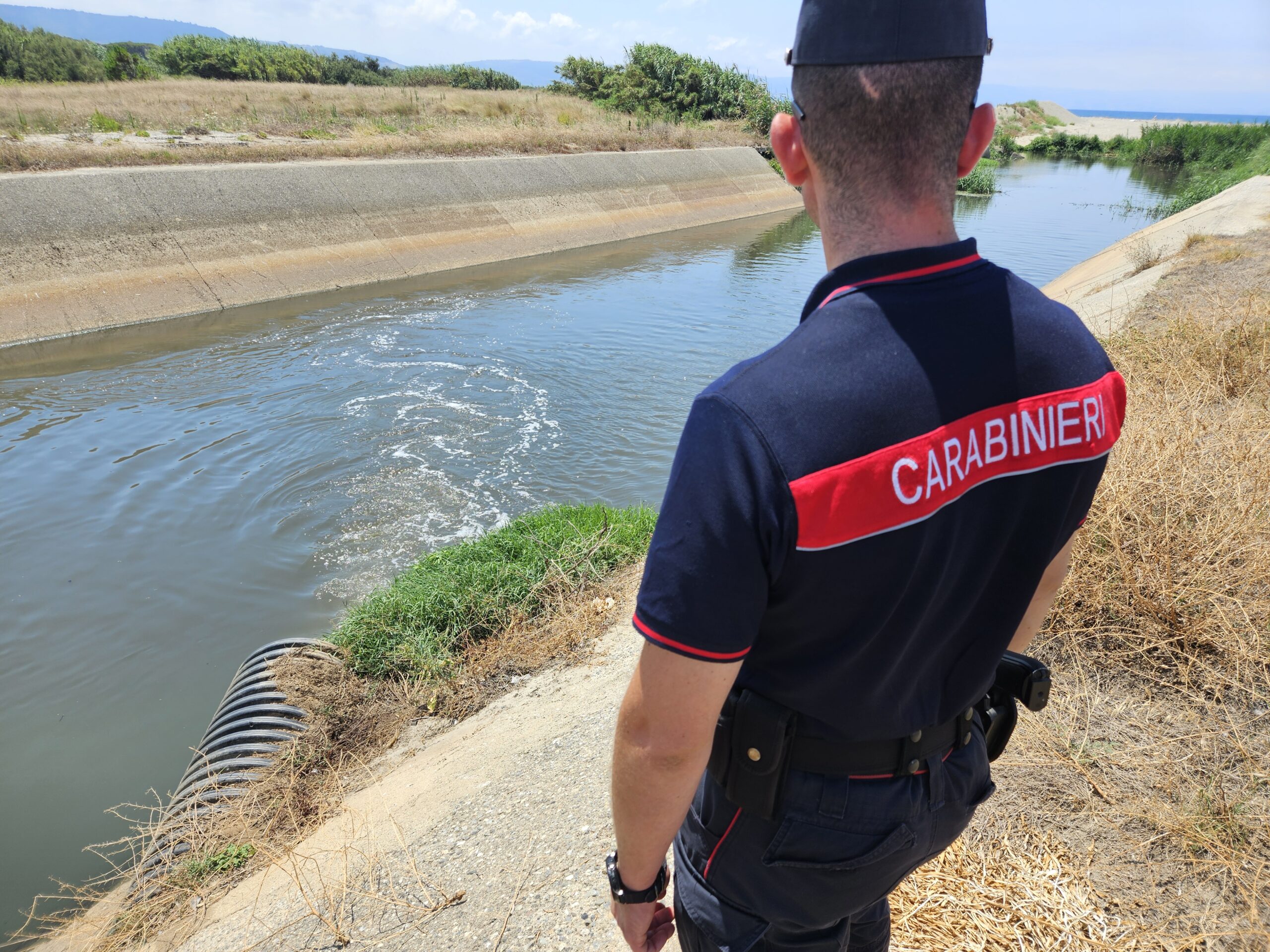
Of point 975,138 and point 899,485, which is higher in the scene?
point 975,138

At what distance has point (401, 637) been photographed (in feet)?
17.0

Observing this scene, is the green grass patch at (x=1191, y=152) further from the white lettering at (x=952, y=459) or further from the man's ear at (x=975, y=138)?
the white lettering at (x=952, y=459)

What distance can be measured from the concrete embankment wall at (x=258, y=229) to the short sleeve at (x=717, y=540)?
52.2 feet

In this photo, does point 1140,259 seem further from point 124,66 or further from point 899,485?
point 124,66

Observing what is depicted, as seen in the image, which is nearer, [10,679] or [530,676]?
[530,676]

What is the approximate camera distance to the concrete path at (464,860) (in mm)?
2883

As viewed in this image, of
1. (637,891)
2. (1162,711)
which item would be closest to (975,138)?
(637,891)

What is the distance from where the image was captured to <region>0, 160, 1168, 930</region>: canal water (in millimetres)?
5375

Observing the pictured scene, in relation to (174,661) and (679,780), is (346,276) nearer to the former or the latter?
(174,661)

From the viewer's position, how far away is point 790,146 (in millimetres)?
1289

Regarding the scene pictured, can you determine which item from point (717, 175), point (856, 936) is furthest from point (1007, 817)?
point (717, 175)

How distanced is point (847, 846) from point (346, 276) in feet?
60.2

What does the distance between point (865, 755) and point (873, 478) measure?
1.91 ft

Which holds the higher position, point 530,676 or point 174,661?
point 530,676
